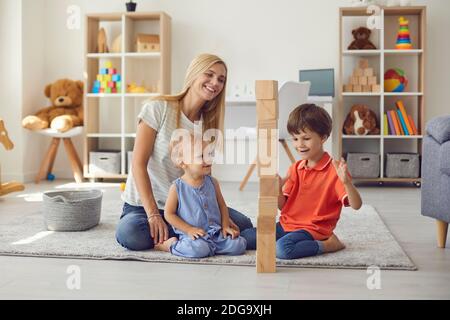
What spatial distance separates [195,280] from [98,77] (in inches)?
132

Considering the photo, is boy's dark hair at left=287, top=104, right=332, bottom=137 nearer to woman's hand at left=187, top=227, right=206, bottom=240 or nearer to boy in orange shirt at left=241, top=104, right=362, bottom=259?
boy in orange shirt at left=241, top=104, right=362, bottom=259

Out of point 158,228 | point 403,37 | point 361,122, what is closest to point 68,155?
point 361,122

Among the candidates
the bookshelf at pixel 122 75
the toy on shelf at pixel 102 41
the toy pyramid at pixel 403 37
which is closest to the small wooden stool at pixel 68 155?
the bookshelf at pixel 122 75

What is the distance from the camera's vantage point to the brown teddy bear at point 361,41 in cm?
479

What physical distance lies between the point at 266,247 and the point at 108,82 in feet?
10.6

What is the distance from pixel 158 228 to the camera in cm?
229

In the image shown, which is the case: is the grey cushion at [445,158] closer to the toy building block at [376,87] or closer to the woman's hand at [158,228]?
the woman's hand at [158,228]

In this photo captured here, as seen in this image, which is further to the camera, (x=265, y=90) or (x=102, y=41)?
(x=102, y=41)

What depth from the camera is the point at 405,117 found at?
4723mm

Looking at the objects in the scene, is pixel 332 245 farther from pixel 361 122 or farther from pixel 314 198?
pixel 361 122

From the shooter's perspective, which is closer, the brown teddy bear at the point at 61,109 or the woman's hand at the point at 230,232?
the woman's hand at the point at 230,232

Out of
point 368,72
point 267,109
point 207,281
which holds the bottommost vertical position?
point 207,281
